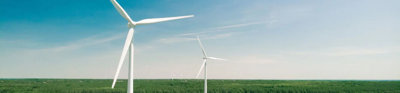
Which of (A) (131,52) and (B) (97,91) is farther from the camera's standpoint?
(B) (97,91)

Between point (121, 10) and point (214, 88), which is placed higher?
point (121, 10)

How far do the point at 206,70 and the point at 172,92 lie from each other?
31.7 meters

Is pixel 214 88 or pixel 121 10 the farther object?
pixel 214 88

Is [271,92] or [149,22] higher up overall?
[149,22]

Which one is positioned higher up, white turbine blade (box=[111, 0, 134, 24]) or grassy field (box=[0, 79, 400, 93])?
white turbine blade (box=[111, 0, 134, 24])

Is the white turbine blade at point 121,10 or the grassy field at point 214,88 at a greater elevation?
the white turbine blade at point 121,10

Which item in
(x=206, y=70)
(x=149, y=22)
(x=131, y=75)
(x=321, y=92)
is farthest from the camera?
(x=321, y=92)

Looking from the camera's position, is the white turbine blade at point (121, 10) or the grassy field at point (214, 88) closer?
the white turbine blade at point (121, 10)

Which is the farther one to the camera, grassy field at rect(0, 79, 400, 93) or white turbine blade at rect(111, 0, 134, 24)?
grassy field at rect(0, 79, 400, 93)

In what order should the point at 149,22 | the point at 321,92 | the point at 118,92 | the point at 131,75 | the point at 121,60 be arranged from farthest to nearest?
the point at 321,92, the point at 118,92, the point at 149,22, the point at 131,75, the point at 121,60

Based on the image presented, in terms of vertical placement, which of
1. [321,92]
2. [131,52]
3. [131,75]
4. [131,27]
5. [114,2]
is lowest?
[321,92]

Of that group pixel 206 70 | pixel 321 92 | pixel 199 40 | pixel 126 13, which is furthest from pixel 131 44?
pixel 321 92

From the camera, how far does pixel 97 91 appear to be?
56250 mm

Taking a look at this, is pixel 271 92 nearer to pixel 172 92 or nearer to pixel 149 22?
pixel 172 92
